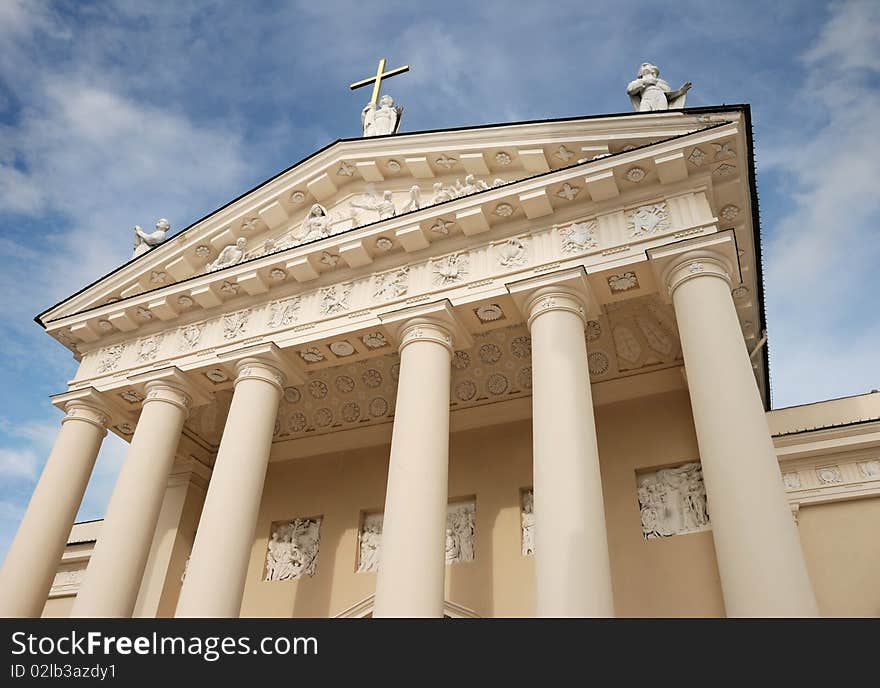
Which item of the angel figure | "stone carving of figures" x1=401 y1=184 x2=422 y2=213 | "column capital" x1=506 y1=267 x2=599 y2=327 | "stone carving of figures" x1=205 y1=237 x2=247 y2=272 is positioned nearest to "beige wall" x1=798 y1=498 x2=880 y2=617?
"column capital" x1=506 y1=267 x2=599 y2=327

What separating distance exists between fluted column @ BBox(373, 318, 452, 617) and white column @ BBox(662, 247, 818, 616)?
3.21m

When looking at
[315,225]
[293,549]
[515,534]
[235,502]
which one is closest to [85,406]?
[235,502]

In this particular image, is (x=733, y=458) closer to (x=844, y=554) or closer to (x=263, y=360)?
(x=844, y=554)

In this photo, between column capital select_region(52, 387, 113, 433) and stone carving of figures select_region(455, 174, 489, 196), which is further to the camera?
column capital select_region(52, 387, 113, 433)

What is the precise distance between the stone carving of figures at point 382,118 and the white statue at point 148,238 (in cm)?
479

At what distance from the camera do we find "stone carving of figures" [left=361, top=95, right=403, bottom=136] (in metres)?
14.2

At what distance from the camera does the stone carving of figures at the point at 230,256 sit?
1342cm

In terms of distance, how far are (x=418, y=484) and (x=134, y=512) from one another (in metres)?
4.98

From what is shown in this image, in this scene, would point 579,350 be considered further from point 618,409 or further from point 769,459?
point 618,409

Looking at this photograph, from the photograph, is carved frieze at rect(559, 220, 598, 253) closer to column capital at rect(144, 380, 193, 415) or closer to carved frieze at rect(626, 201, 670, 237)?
carved frieze at rect(626, 201, 670, 237)

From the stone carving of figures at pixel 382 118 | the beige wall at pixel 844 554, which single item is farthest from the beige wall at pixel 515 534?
the stone carving of figures at pixel 382 118
